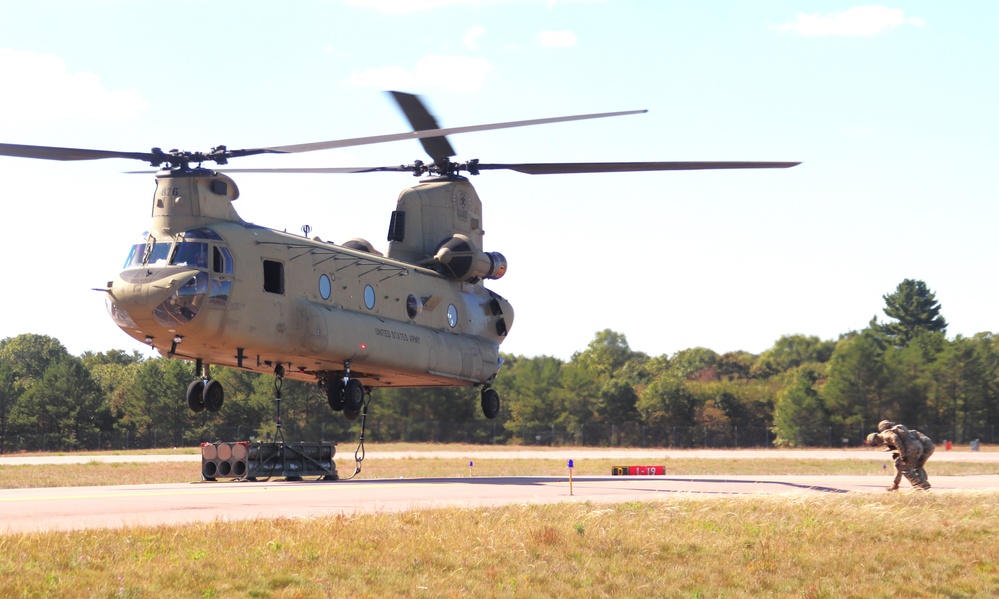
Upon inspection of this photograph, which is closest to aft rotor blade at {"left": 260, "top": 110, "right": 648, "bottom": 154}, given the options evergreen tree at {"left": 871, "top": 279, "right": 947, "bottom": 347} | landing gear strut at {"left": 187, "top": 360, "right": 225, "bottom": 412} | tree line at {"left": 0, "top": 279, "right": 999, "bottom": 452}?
landing gear strut at {"left": 187, "top": 360, "right": 225, "bottom": 412}

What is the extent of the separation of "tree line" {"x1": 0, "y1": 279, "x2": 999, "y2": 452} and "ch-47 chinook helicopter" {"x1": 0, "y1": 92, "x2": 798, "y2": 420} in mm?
53437

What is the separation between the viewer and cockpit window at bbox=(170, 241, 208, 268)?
2694 centimetres

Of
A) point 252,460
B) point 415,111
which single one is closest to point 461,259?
point 415,111

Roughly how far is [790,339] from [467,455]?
416ft

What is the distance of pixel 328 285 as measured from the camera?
30.7 m

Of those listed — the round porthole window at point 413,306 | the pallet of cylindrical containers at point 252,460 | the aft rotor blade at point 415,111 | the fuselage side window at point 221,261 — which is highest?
the aft rotor blade at point 415,111

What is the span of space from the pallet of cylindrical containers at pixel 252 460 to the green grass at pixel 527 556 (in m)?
12.2

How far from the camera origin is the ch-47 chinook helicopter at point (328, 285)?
26969 mm

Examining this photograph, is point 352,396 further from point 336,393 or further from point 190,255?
point 190,255

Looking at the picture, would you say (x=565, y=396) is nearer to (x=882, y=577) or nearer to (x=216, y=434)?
(x=216, y=434)

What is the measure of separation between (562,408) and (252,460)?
73.7m

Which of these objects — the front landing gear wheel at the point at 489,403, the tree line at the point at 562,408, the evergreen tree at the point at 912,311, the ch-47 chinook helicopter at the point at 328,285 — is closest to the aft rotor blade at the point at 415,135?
the ch-47 chinook helicopter at the point at 328,285

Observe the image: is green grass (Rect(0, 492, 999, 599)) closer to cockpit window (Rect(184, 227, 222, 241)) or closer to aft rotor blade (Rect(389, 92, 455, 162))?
cockpit window (Rect(184, 227, 222, 241))

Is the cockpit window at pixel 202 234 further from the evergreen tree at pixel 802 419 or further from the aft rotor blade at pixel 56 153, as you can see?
the evergreen tree at pixel 802 419
